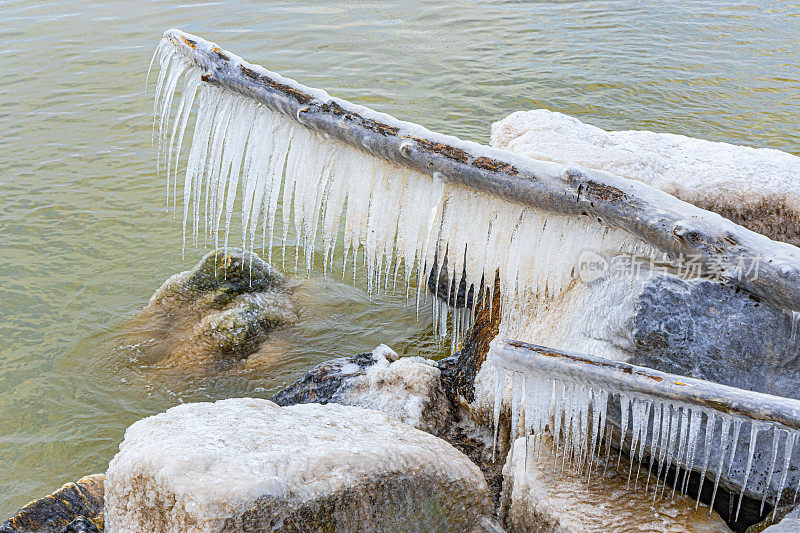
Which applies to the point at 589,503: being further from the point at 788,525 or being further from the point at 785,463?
the point at 785,463

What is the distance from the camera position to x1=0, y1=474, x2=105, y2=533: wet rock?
3.82m

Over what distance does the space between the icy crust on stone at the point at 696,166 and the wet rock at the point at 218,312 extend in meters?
2.75

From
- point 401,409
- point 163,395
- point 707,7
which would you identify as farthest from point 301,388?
point 707,7

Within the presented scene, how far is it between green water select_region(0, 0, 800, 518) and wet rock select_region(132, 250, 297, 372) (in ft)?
0.90

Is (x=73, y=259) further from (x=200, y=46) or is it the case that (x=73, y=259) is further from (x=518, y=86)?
(x=518, y=86)

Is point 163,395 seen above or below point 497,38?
below

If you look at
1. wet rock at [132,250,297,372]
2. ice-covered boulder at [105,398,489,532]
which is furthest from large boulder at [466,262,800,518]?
wet rock at [132,250,297,372]

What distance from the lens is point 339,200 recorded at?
357cm

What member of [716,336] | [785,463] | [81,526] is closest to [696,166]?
[716,336]

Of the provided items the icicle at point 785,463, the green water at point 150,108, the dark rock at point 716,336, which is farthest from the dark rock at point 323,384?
the icicle at point 785,463

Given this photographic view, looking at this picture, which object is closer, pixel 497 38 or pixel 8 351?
pixel 8 351

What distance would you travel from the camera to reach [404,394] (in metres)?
5.02

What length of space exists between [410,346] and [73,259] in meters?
4.15

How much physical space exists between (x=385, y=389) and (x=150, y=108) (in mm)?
7917
